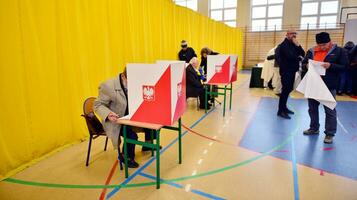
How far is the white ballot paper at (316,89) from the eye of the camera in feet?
9.11

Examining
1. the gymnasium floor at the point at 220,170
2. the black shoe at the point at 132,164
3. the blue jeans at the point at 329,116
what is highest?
the blue jeans at the point at 329,116

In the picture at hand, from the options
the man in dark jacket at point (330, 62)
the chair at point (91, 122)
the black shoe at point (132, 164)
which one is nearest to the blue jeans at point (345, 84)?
the man in dark jacket at point (330, 62)

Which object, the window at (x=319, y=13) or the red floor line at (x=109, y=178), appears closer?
the red floor line at (x=109, y=178)

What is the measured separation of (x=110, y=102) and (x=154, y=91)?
0.56 meters

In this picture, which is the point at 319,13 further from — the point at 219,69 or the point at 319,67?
the point at 319,67

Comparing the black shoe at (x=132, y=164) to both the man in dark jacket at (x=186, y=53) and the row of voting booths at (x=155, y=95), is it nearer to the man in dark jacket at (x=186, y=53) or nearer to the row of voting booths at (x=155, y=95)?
the row of voting booths at (x=155, y=95)

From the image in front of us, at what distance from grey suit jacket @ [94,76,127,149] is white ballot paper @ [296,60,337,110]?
2252mm

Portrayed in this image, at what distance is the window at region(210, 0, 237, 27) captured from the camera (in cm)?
1256

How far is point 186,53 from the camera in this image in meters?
5.61

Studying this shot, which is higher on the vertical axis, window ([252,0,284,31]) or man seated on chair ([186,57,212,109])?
window ([252,0,284,31])

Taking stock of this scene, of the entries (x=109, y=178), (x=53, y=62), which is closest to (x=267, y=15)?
(x=53, y=62)

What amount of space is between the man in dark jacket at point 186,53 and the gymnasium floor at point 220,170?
96.1 inches

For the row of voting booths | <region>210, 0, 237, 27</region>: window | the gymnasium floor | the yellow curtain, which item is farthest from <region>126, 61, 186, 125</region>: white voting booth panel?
<region>210, 0, 237, 27</region>: window

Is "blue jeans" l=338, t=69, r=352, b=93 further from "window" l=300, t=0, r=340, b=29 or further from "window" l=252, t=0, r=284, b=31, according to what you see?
"window" l=252, t=0, r=284, b=31
